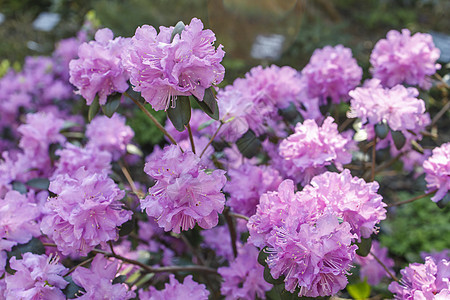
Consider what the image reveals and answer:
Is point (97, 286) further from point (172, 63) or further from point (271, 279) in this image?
point (172, 63)

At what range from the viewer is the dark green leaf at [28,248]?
994 millimetres

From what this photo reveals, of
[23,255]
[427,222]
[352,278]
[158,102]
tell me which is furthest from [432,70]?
[427,222]

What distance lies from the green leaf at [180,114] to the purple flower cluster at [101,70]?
198 mm

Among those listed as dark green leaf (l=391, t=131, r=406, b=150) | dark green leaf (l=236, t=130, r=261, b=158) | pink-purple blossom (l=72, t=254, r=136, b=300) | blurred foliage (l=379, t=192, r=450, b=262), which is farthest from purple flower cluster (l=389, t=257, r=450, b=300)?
blurred foliage (l=379, t=192, r=450, b=262)

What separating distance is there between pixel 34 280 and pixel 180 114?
45cm

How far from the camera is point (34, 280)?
89 cm

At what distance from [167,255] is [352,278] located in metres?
0.82

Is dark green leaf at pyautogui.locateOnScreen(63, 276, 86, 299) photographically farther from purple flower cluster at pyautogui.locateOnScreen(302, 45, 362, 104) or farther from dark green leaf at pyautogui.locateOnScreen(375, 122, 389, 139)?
purple flower cluster at pyautogui.locateOnScreen(302, 45, 362, 104)

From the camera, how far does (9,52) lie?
376cm

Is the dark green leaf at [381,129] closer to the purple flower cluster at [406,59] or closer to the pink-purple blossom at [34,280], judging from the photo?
the purple flower cluster at [406,59]

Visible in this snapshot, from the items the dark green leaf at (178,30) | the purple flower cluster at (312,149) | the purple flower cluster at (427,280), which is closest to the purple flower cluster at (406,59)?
the purple flower cluster at (312,149)

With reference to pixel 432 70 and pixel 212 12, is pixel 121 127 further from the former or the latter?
pixel 212 12

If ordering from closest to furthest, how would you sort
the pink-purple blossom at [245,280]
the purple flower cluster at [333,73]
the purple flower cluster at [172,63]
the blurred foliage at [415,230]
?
1. the purple flower cluster at [172,63]
2. the pink-purple blossom at [245,280]
3. the purple flower cluster at [333,73]
4. the blurred foliage at [415,230]

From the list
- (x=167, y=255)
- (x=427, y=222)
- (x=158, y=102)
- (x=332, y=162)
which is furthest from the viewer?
(x=427, y=222)
